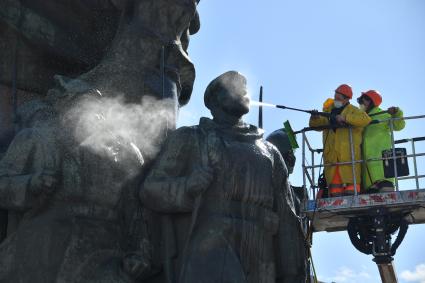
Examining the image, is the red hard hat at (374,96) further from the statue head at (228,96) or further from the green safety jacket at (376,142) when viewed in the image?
the statue head at (228,96)

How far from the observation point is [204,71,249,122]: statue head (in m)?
7.22

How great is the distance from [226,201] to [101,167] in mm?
1073

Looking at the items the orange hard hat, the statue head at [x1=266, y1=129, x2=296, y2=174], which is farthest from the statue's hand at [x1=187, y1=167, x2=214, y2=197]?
the orange hard hat

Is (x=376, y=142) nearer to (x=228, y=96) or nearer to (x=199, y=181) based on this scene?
(x=228, y=96)

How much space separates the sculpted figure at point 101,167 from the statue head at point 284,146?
294 centimetres

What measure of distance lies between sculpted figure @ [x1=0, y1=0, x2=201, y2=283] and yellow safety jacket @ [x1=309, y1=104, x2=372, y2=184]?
5.96m

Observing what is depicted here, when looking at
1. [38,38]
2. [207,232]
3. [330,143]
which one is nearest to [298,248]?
[207,232]

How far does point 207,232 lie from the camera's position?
6.61 metres

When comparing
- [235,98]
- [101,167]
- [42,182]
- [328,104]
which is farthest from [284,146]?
[42,182]

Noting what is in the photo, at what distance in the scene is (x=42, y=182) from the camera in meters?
6.73

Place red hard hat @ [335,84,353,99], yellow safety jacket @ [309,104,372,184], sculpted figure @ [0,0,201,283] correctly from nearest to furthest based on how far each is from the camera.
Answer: sculpted figure @ [0,0,201,283] < yellow safety jacket @ [309,104,372,184] < red hard hat @ [335,84,353,99]

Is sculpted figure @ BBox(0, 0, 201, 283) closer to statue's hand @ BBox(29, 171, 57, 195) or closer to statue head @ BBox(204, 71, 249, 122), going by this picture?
statue's hand @ BBox(29, 171, 57, 195)

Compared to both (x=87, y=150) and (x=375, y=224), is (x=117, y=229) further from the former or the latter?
(x=375, y=224)

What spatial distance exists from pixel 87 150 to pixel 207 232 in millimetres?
1251
